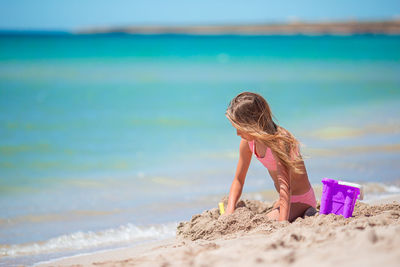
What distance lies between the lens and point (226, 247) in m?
2.58

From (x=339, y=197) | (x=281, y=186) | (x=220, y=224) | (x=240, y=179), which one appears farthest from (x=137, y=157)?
(x=339, y=197)

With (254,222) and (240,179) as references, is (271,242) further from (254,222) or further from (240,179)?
(240,179)

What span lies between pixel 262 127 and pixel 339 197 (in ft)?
2.41

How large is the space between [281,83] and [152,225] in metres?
13.5

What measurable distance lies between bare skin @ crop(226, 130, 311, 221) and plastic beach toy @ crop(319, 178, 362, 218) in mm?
138

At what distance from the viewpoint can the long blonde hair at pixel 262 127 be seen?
3.11 metres

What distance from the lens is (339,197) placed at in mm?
3223

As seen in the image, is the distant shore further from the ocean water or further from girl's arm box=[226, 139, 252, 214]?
girl's arm box=[226, 139, 252, 214]

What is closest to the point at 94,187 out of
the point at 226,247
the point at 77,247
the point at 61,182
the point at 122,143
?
the point at 61,182

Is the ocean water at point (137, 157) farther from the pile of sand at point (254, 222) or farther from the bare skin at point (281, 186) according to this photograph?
the pile of sand at point (254, 222)

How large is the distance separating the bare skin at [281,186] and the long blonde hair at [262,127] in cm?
6

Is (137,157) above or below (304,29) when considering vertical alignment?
below

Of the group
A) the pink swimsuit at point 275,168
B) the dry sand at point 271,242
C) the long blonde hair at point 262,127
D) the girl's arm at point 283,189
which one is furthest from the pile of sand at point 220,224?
the long blonde hair at point 262,127

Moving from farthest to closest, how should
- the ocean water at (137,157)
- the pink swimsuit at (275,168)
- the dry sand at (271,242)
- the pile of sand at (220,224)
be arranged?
the ocean water at (137,157)
the pink swimsuit at (275,168)
the pile of sand at (220,224)
the dry sand at (271,242)
